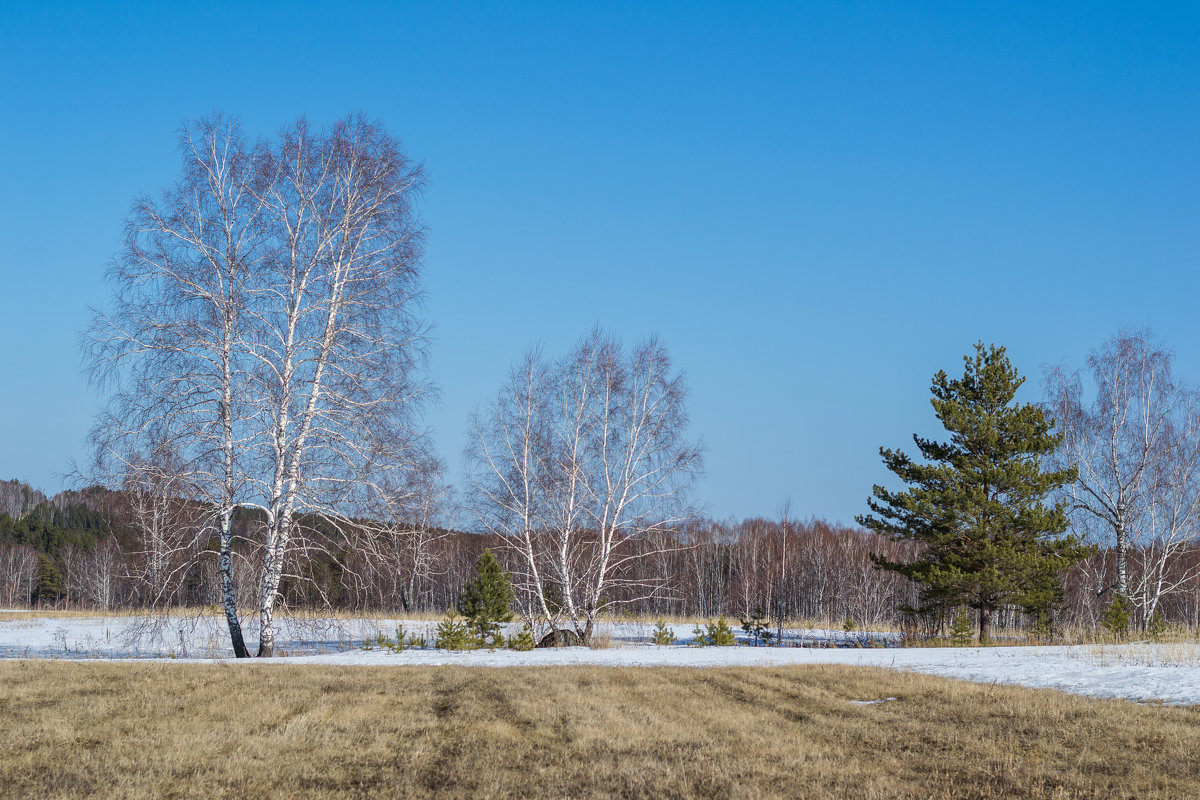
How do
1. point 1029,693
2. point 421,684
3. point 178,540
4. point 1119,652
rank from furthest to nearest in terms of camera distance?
point 178,540 < point 1119,652 < point 421,684 < point 1029,693

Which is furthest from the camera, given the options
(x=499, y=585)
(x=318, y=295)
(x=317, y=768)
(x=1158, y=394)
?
(x=1158, y=394)

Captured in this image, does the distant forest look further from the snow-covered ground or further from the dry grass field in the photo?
the dry grass field

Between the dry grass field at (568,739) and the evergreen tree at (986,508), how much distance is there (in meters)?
11.0

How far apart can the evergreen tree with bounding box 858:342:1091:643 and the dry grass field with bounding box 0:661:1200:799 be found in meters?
11.0

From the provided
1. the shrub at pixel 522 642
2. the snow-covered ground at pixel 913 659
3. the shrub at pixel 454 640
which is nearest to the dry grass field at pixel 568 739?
the snow-covered ground at pixel 913 659

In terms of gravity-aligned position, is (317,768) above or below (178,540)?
below

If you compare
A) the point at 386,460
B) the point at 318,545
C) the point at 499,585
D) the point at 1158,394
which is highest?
the point at 1158,394

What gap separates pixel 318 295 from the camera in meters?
17.2

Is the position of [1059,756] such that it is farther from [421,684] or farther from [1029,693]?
[421,684]

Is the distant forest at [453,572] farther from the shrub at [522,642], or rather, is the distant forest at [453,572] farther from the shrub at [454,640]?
the shrub at [522,642]

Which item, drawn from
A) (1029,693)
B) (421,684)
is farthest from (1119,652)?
(421,684)

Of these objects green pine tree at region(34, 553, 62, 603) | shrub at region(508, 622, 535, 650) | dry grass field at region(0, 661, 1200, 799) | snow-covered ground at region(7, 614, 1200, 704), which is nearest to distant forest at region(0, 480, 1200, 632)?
green pine tree at region(34, 553, 62, 603)

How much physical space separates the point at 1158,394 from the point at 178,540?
31640 millimetres

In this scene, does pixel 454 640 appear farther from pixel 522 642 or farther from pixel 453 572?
pixel 453 572
